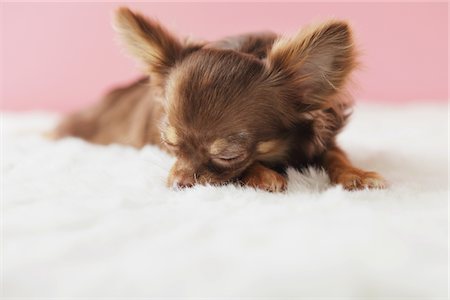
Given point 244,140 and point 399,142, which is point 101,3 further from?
point 244,140

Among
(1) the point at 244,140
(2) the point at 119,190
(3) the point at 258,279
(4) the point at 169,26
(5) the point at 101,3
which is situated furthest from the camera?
(5) the point at 101,3

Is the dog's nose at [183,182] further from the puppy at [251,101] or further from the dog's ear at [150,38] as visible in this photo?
the dog's ear at [150,38]

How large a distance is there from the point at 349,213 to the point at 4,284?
873 millimetres

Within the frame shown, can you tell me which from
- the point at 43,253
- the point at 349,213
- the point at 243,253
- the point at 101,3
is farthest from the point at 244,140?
the point at 101,3

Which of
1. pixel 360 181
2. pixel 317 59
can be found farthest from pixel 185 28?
pixel 360 181

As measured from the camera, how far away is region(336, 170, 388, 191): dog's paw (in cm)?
179

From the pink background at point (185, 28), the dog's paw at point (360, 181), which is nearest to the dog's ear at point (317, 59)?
the dog's paw at point (360, 181)

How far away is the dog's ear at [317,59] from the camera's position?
1.88 metres

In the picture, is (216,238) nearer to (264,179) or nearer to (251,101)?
(264,179)

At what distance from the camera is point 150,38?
85.0 inches

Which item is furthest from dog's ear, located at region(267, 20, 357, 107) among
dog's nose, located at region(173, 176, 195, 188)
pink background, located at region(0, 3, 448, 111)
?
pink background, located at region(0, 3, 448, 111)

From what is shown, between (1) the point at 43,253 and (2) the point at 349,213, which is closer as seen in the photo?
(1) the point at 43,253

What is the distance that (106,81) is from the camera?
5188 millimetres

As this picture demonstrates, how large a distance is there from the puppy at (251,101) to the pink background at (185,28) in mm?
2777
